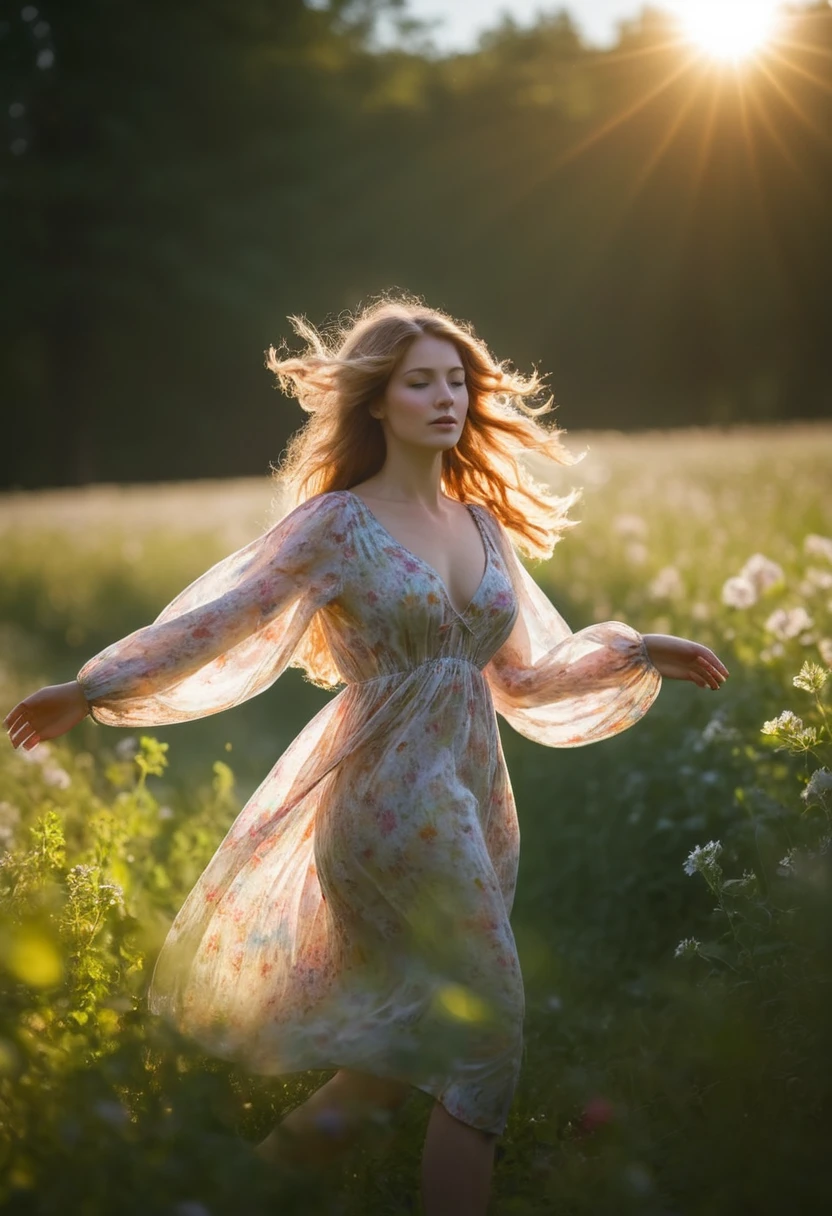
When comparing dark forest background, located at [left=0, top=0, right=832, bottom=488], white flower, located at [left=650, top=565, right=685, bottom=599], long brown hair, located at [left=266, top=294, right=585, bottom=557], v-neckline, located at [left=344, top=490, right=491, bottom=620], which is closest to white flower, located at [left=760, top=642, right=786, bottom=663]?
long brown hair, located at [left=266, top=294, right=585, bottom=557]

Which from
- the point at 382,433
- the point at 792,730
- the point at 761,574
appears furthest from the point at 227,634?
the point at 761,574

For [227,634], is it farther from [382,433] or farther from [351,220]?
[351,220]

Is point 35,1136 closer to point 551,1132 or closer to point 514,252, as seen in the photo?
point 551,1132

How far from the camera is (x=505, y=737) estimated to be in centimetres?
695

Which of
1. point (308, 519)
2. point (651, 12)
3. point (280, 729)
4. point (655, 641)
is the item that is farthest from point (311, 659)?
point (651, 12)

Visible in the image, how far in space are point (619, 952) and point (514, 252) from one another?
35841 millimetres

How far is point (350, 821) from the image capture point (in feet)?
10.5

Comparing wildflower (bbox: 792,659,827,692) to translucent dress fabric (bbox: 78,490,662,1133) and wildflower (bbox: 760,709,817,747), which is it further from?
translucent dress fabric (bbox: 78,490,662,1133)

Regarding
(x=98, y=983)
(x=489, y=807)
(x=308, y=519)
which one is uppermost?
(x=308, y=519)

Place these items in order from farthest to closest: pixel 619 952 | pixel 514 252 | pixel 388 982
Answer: pixel 514 252 < pixel 619 952 < pixel 388 982

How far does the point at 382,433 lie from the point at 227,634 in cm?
79

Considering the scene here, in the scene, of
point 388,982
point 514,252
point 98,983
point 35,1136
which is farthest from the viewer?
point 514,252

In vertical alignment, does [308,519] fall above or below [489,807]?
above

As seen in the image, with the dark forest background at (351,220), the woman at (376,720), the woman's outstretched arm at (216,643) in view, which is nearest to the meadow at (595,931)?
the woman at (376,720)
